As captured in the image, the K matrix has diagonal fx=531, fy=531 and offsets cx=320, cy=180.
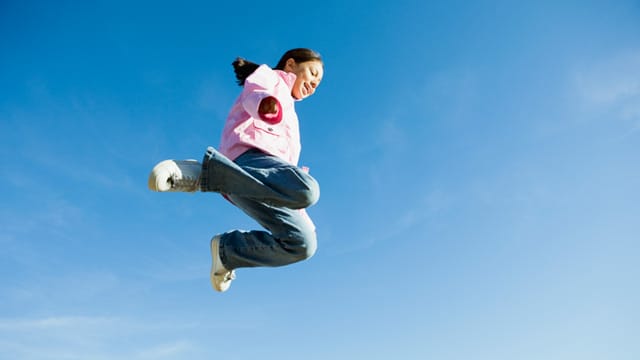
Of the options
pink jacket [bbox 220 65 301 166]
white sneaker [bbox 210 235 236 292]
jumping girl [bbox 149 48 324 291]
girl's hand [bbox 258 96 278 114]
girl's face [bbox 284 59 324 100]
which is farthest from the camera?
girl's face [bbox 284 59 324 100]

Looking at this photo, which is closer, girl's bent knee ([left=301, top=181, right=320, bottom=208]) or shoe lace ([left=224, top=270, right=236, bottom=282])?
girl's bent knee ([left=301, top=181, right=320, bottom=208])

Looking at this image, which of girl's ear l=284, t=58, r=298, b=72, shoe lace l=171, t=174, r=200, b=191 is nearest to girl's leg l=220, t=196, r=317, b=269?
shoe lace l=171, t=174, r=200, b=191

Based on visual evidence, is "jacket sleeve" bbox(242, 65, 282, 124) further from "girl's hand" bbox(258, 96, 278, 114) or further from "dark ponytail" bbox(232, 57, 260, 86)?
"dark ponytail" bbox(232, 57, 260, 86)

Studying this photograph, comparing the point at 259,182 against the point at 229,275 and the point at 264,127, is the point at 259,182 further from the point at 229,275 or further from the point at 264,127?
the point at 229,275

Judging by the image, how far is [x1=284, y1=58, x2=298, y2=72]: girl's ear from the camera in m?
4.26

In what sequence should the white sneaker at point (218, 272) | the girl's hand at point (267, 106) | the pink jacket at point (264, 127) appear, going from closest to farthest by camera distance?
the girl's hand at point (267, 106), the pink jacket at point (264, 127), the white sneaker at point (218, 272)

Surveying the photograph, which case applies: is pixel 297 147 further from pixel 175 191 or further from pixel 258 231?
pixel 175 191

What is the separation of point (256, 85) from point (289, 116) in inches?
17.4

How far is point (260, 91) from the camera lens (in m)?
3.48

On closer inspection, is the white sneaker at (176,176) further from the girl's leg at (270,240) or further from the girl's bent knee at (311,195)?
the girl's bent knee at (311,195)

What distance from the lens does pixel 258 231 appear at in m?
3.95

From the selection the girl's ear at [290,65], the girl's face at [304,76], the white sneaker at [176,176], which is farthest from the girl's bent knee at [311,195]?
the girl's ear at [290,65]

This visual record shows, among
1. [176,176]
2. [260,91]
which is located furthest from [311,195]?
[176,176]

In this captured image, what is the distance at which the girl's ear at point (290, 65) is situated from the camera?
426 cm
